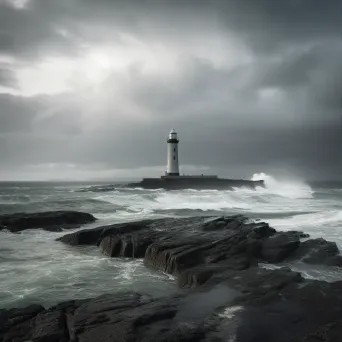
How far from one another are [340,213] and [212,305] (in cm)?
2177

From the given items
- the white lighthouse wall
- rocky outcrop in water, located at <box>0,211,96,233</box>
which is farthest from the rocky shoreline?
the white lighthouse wall

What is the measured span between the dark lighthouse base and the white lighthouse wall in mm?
2172

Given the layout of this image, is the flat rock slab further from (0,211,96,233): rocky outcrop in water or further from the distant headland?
the distant headland

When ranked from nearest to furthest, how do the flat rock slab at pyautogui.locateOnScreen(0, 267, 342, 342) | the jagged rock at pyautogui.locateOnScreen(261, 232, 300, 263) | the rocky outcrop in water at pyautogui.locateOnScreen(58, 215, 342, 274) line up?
the flat rock slab at pyautogui.locateOnScreen(0, 267, 342, 342)
the rocky outcrop in water at pyautogui.locateOnScreen(58, 215, 342, 274)
the jagged rock at pyautogui.locateOnScreen(261, 232, 300, 263)

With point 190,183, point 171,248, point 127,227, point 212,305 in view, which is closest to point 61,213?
point 127,227

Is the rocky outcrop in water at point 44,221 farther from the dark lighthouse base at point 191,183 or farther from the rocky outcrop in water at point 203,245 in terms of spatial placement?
the dark lighthouse base at point 191,183

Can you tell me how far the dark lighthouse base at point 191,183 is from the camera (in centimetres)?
5766

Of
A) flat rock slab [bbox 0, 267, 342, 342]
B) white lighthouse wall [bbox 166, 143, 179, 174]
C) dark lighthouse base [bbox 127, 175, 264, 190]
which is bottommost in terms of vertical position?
flat rock slab [bbox 0, 267, 342, 342]

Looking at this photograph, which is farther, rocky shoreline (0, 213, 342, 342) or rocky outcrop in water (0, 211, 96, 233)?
rocky outcrop in water (0, 211, 96, 233)

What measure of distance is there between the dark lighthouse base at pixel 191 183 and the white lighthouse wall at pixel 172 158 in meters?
2.17

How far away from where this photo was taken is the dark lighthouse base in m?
57.7

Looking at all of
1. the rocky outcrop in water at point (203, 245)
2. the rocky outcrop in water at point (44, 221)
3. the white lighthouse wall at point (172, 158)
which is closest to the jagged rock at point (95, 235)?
the rocky outcrop in water at point (203, 245)

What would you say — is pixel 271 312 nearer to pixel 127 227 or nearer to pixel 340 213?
pixel 127 227

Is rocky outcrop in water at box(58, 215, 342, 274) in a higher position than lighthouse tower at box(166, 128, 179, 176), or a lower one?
lower
